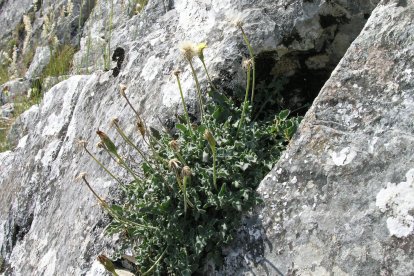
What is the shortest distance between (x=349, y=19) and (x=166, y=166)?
1475 millimetres

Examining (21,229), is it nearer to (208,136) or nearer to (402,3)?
(208,136)

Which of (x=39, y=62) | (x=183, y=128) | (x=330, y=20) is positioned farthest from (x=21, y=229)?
(x=39, y=62)

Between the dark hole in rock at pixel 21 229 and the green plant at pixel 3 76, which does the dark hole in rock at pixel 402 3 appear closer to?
the dark hole in rock at pixel 21 229

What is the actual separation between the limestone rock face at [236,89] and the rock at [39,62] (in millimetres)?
2535

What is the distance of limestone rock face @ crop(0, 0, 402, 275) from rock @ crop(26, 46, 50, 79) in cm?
253

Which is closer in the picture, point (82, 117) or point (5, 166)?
point (82, 117)

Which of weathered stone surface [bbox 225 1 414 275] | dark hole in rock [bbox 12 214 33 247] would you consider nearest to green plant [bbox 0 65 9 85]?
dark hole in rock [bbox 12 214 33 247]

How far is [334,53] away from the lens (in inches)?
132

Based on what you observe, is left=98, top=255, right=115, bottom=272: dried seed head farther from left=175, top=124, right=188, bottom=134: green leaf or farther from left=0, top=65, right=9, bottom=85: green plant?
left=0, top=65, right=9, bottom=85: green plant

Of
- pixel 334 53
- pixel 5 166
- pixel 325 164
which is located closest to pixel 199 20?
pixel 334 53

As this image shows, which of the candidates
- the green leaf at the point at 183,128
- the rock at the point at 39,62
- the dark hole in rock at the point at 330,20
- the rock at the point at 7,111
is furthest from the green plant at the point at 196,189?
the rock at the point at 39,62

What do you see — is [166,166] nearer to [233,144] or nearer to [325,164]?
[233,144]

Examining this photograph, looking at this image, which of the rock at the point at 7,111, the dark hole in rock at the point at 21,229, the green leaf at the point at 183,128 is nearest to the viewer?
the green leaf at the point at 183,128

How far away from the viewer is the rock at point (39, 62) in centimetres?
773
